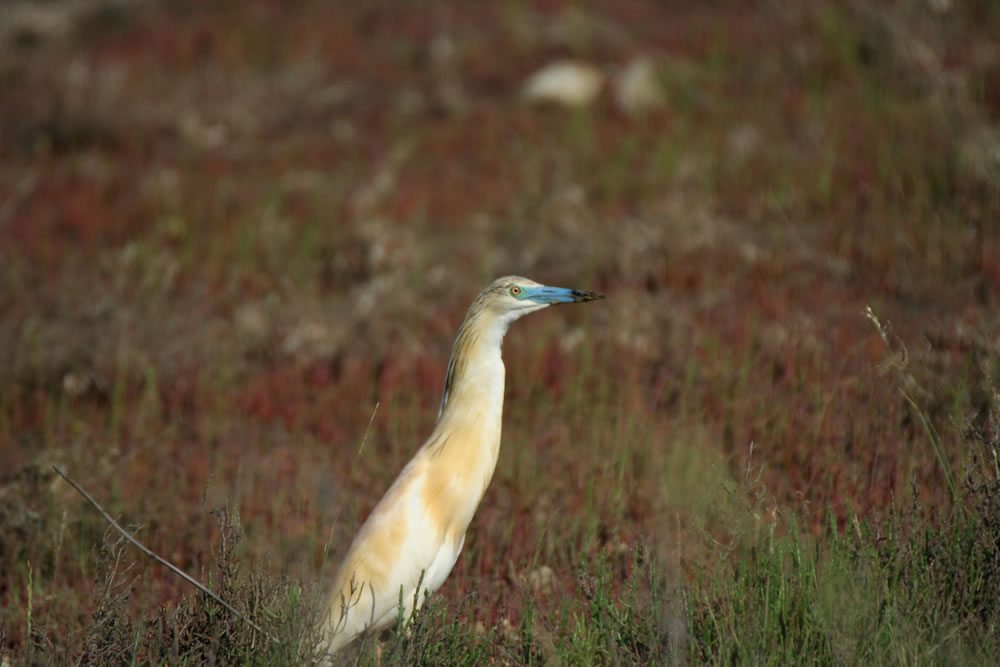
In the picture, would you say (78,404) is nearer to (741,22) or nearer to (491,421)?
(491,421)

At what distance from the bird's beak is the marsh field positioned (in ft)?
2.26

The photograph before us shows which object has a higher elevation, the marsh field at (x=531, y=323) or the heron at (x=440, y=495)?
the heron at (x=440, y=495)

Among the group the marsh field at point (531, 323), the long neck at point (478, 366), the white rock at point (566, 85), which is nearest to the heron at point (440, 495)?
the long neck at point (478, 366)

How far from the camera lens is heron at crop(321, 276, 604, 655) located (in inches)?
135

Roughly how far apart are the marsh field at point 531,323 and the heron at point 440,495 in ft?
0.52

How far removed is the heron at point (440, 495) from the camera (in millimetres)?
3432

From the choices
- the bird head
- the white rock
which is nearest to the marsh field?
the white rock

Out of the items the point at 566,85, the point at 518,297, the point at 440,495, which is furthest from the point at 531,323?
the point at 566,85

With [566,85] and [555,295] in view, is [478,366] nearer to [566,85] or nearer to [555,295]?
[555,295]

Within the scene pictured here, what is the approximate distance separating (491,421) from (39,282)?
515 cm

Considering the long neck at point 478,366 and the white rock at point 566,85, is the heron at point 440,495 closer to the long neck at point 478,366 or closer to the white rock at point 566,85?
the long neck at point 478,366

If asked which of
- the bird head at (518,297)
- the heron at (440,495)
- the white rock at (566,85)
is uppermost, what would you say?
the bird head at (518,297)

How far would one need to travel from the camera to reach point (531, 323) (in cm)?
689

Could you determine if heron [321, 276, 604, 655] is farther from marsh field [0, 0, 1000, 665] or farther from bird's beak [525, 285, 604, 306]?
marsh field [0, 0, 1000, 665]
